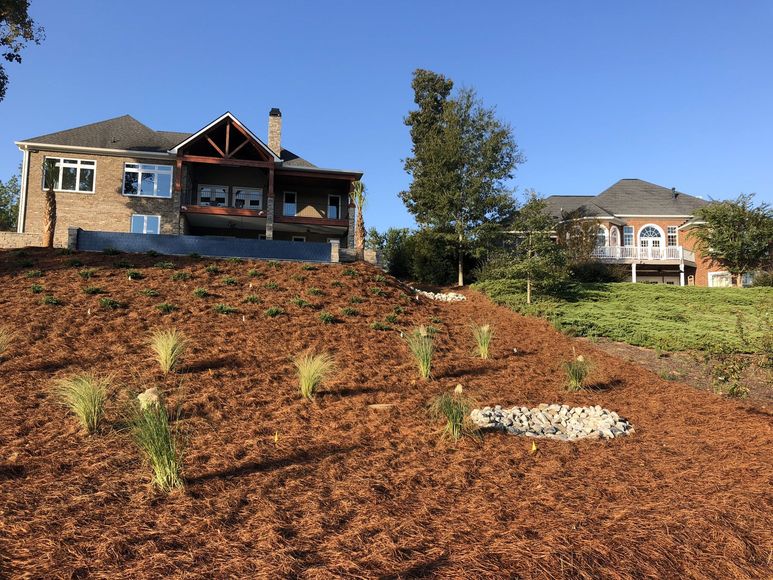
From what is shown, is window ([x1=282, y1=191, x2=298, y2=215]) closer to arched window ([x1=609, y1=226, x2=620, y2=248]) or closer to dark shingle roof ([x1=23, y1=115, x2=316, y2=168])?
dark shingle roof ([x1=23, y1=115, x2=316, y2=168])

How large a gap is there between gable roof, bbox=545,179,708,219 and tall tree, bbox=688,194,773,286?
→ 20.3ft

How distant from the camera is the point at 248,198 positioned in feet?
93.5

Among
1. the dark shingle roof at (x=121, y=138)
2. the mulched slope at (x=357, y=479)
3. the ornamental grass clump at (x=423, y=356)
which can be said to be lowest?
the mulched slope at (x=357, y=479)

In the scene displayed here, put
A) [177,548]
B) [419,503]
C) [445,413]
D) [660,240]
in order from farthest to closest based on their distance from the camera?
1. [660,240]
2. [445,413]
3. [419,503]
4. [177,548]

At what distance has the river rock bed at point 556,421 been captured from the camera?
6.60 meters

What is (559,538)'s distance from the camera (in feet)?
12.1

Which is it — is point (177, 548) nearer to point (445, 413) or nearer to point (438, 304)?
point (445, 413)

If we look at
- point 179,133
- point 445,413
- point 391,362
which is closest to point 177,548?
point 445,413

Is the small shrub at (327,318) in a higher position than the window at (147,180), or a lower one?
→ lower

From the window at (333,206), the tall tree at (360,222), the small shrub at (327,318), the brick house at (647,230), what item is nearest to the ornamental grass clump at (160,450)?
the small shrub at (327,318)

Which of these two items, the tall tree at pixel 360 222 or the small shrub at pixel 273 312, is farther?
the tall tree at pixel 360 222

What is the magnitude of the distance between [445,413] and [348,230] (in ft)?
74.5

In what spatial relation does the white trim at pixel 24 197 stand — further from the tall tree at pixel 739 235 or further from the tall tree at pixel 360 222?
the tall tree at pixel 739 235

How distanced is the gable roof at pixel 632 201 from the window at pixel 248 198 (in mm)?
18403
